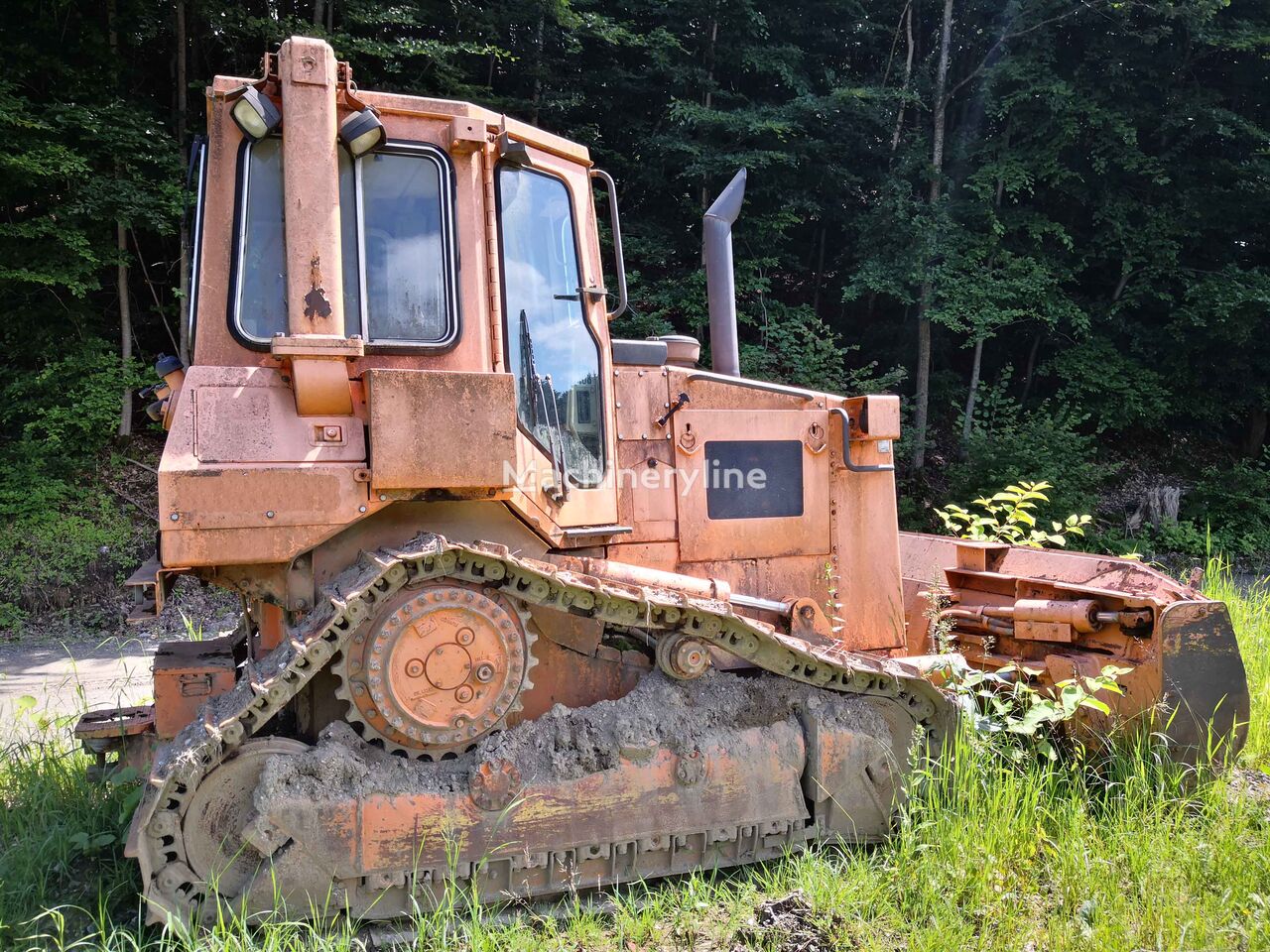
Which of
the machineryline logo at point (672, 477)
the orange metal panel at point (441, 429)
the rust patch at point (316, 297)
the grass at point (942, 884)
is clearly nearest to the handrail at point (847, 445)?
the machineryline logo at point (672, 477)

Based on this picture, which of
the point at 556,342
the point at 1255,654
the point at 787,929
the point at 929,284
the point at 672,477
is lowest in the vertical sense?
the point at 787,929

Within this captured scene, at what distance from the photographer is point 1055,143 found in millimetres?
12344

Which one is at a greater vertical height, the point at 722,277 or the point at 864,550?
the point at 722,277

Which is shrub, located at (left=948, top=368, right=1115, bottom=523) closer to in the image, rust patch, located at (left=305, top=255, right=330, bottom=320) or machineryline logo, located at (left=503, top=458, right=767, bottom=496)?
machineryline logo, located at (left=503, top=458, right=767, bottom=496)

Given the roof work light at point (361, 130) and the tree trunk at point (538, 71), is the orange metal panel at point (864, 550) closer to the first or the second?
the roof work light at point (361, 130)

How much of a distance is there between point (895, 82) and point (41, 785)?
1412 cm

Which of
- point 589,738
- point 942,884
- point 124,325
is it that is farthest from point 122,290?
point 942,884

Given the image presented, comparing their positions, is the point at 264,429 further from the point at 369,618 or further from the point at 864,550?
the point at 864,550

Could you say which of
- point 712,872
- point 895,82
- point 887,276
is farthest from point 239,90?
point 895,82

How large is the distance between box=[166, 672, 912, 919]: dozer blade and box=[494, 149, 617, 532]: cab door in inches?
33.7

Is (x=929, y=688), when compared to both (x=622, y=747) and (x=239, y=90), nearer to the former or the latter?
(x=622, y=747)

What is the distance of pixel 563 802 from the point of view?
10.7ft

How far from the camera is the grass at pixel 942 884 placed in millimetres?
3037

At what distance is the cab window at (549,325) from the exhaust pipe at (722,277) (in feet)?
4.41
